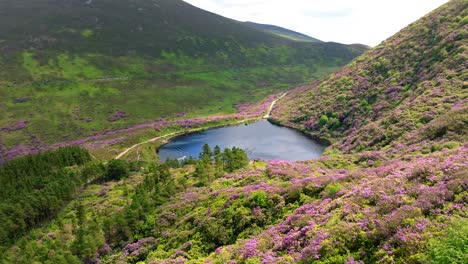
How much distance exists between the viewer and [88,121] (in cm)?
12650

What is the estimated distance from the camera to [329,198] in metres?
25.8

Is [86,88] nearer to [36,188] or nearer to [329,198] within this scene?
[36,188]

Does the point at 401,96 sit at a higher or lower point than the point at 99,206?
higher

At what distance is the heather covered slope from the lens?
178 ft

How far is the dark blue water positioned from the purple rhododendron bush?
24.5 ft

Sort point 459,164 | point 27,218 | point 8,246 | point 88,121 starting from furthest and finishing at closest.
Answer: point 88,121 < point 27,218 < point 8,246 < point 459,164

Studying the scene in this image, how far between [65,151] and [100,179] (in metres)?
16.4

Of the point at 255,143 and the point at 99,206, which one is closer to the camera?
the point at 99,206

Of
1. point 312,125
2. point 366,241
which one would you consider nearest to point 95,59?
point 312,125

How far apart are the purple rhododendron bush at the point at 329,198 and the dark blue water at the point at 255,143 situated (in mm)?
7472

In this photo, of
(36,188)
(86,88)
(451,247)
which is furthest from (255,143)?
(86,88)

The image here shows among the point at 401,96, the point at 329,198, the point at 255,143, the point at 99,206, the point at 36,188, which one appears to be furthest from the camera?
the point at 255,143

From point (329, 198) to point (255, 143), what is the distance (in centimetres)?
6815

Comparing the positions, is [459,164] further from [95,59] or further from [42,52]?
[42,52]
